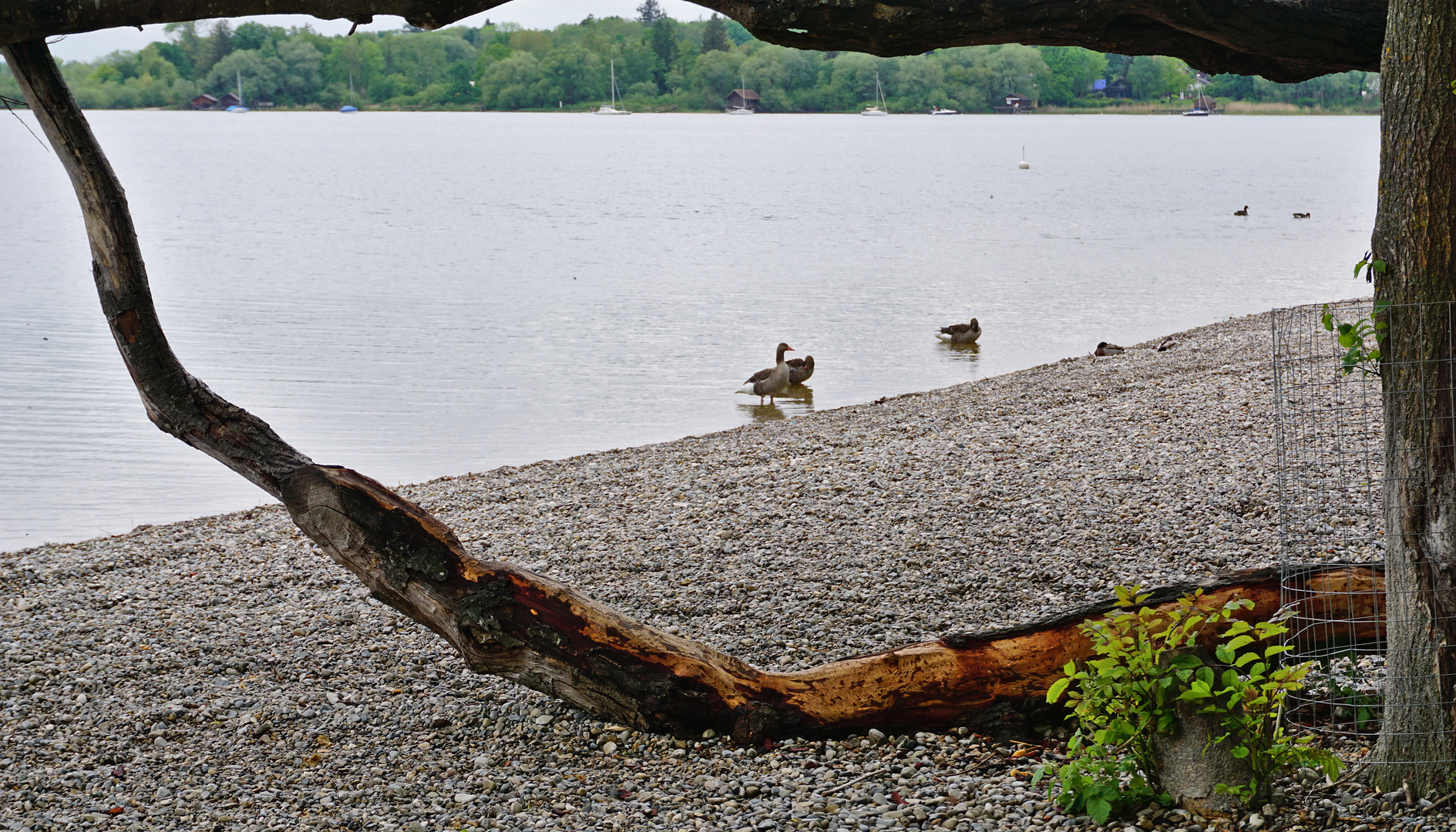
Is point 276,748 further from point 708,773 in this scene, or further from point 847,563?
point 847,563

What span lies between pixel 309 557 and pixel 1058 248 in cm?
2879

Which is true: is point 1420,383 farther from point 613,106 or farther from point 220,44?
point 613,106

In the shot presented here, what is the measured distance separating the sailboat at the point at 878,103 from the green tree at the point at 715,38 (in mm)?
18520

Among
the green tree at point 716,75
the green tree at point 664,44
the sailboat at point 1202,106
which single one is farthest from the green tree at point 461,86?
the sailboat at point 1202,106

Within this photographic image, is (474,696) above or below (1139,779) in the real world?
below

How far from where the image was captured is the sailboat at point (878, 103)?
13525cm

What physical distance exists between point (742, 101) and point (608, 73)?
18741 mm

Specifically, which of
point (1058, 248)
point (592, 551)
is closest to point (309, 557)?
point (592, 551)

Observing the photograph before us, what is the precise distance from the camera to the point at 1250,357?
531 inches

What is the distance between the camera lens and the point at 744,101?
13550 centimetres

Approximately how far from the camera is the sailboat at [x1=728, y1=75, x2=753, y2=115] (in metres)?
131

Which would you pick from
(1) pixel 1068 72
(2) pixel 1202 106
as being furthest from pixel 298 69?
(2) pixel 1202 106

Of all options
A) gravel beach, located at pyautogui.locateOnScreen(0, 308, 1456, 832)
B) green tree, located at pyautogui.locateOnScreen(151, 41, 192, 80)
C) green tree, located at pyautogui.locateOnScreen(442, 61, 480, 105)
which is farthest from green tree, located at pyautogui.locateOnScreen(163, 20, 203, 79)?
gravel beach, located at pyautogui.locateOnScreen(0, 308, 1456, 832)

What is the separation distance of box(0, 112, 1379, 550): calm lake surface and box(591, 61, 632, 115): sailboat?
7791cm
